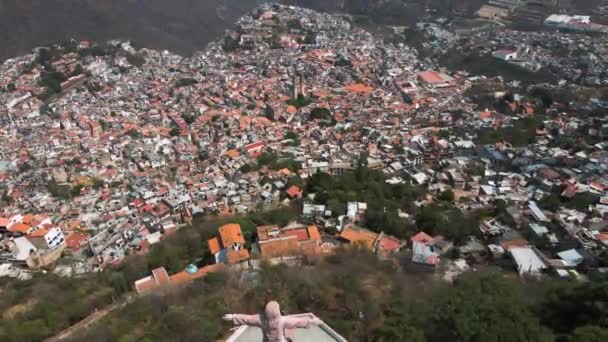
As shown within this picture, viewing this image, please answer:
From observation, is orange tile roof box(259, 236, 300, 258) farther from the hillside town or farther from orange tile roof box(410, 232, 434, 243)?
orange tile roof box(410, 232, 434, 243)

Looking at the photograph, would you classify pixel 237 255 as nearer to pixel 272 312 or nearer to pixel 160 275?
pixel 160 275

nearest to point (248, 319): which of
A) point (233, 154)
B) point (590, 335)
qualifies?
point (590, 335)

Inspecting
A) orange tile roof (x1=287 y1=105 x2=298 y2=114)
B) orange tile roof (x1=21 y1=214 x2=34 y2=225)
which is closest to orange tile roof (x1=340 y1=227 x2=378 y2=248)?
orange tile roof (x1=21 y1=214 x2=34 y2=225)

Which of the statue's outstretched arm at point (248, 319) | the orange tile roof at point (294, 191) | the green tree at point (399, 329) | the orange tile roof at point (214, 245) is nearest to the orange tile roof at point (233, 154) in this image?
the orange tile roof at point (294, 191)

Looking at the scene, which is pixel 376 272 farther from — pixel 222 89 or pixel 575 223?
pixel 222 89

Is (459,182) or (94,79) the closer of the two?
(459,182)

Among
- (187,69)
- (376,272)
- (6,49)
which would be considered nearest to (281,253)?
(376,272)
